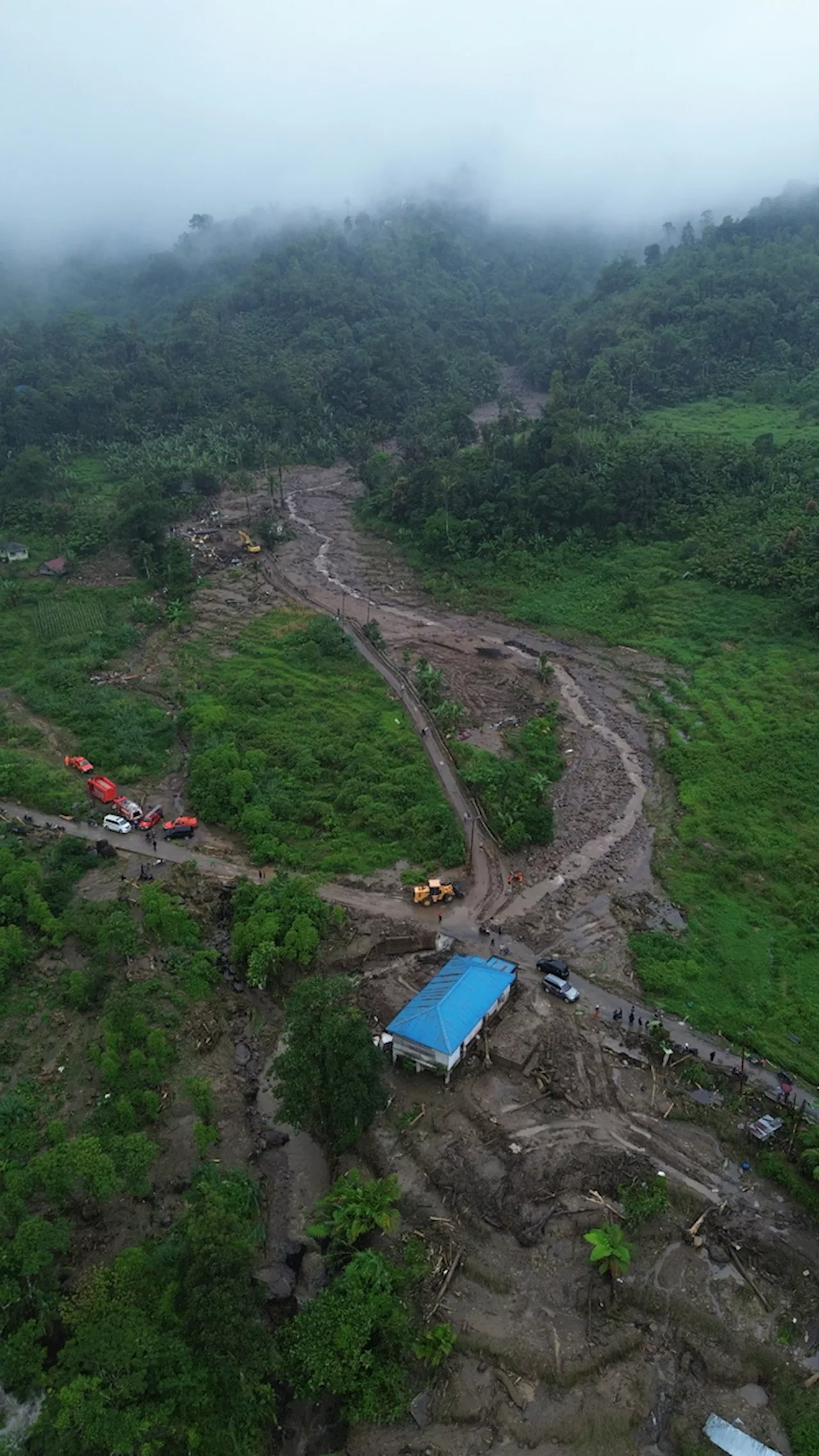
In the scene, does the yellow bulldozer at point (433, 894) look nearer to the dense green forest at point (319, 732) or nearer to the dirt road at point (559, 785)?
the dirt road at point (559, 785)

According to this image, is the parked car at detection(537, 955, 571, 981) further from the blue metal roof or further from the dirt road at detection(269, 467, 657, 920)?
the dirt road at detection(269, 467, 657, 920)

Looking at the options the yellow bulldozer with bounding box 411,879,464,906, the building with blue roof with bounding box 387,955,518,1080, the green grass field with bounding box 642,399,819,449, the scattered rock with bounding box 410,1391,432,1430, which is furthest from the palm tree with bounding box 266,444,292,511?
the scattered rock with bounding box 410,1391,432,1430

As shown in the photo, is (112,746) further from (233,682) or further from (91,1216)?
(91,1216)

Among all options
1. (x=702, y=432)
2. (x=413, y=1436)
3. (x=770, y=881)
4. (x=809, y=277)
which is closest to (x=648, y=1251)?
Answer: (x=413, y=1436)

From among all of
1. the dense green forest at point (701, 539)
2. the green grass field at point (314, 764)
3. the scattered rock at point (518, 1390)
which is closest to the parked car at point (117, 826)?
the green grass field at point (314, 764)

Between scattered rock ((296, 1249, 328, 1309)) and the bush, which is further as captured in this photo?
the bush
